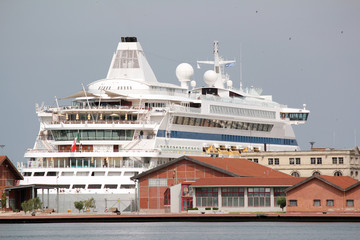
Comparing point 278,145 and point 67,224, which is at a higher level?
point 278,145

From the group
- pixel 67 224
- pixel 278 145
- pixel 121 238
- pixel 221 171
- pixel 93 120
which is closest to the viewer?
pixel 121 238

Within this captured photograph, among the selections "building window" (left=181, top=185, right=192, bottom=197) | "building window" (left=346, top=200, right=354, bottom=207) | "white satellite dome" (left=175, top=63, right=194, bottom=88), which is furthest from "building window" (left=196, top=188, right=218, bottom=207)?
"white satellite dome" (left=175, top=63, right=194, bottom=88)

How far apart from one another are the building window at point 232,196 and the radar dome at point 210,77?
3608 cm

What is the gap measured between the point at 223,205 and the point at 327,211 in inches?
402

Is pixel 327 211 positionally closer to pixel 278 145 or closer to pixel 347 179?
pixel 347 179

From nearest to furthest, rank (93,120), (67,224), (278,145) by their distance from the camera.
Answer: (67,224), (93,120), (278,145)

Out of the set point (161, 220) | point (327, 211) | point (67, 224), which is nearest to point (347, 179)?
point (327, 211)

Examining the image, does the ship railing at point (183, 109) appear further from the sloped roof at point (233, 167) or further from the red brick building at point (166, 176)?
the red brick building at point (166, 176)

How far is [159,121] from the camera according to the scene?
13112 centimetres

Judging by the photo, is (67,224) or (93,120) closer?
(67,224)

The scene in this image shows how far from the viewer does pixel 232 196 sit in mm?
114688

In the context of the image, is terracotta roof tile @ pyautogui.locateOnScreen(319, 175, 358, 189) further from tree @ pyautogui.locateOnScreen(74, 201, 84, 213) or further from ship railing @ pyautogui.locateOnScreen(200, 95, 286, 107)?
ship railing @ pyautogui.locateOnScreen(200, 95, 286, 107)

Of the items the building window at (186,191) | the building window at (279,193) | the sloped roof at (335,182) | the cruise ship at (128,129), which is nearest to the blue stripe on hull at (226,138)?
the cruise ship at (128,129)

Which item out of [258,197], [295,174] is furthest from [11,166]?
[295,174]
